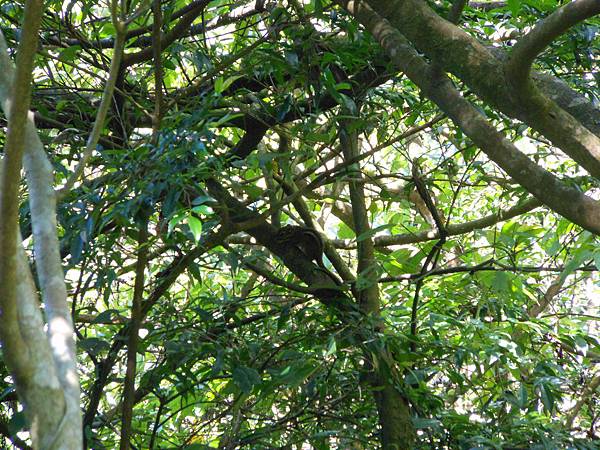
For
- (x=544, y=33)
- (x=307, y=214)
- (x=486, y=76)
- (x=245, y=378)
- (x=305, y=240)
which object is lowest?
(x=245, y=378)

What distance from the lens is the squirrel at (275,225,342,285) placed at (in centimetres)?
238

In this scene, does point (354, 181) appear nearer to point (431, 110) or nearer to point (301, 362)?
point (431, 110)

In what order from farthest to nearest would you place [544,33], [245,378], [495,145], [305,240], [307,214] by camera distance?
[307,214] < [305,240] < [245,378] < [495,145] < [544,33]

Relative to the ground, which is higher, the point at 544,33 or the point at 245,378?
the point at 544,33

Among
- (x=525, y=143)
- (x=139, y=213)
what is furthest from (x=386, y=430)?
(x=525, y=143)

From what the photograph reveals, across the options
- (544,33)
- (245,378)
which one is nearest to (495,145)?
(544,33)

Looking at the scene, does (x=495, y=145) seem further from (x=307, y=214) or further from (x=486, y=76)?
(x=307, y=214)

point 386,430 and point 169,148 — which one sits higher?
point 169,148

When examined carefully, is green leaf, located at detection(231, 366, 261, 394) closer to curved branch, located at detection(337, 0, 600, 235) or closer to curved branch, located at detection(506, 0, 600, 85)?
curved branch, located at detection(337, 0, 600, 235)

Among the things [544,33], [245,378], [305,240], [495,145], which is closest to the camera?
[544,33]

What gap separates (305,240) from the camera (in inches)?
94.5

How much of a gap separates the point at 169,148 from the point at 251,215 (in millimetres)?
589

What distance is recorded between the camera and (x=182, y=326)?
204 centimetres

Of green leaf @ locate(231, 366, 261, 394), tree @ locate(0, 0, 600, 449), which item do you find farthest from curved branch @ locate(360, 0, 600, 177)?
green leaf @ locate(231, 366, 261, 394)
